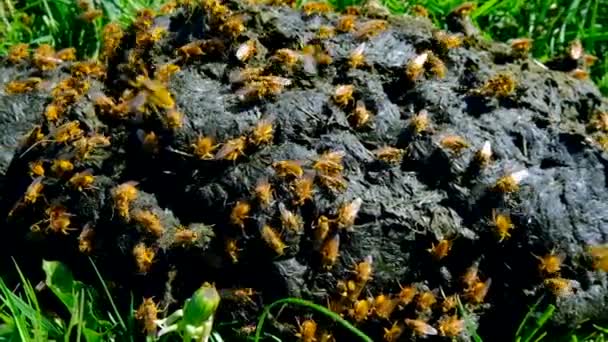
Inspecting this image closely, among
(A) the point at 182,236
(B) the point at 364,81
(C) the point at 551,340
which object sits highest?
(B) the point at 364,81

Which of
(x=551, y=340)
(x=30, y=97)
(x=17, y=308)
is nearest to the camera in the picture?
(x=17, y=308)

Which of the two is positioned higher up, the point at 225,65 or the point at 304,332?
the point at 225,65

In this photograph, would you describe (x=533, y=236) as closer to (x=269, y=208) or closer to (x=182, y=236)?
(x=269, y=208)

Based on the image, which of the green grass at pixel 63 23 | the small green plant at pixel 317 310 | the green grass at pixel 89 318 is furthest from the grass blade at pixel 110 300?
the green grass at pixel 63 23

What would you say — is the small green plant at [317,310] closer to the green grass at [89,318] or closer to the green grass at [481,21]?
the green grass at [89,318]

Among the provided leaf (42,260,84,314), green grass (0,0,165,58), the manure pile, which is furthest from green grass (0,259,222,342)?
green grass (0,0,165,58)

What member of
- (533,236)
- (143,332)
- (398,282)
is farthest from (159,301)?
(533,236)

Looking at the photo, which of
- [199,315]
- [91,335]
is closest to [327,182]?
[199,315]

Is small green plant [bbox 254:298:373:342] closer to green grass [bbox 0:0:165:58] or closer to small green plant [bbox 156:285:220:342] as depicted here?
small green plant [bbox 156:285:220:342]
